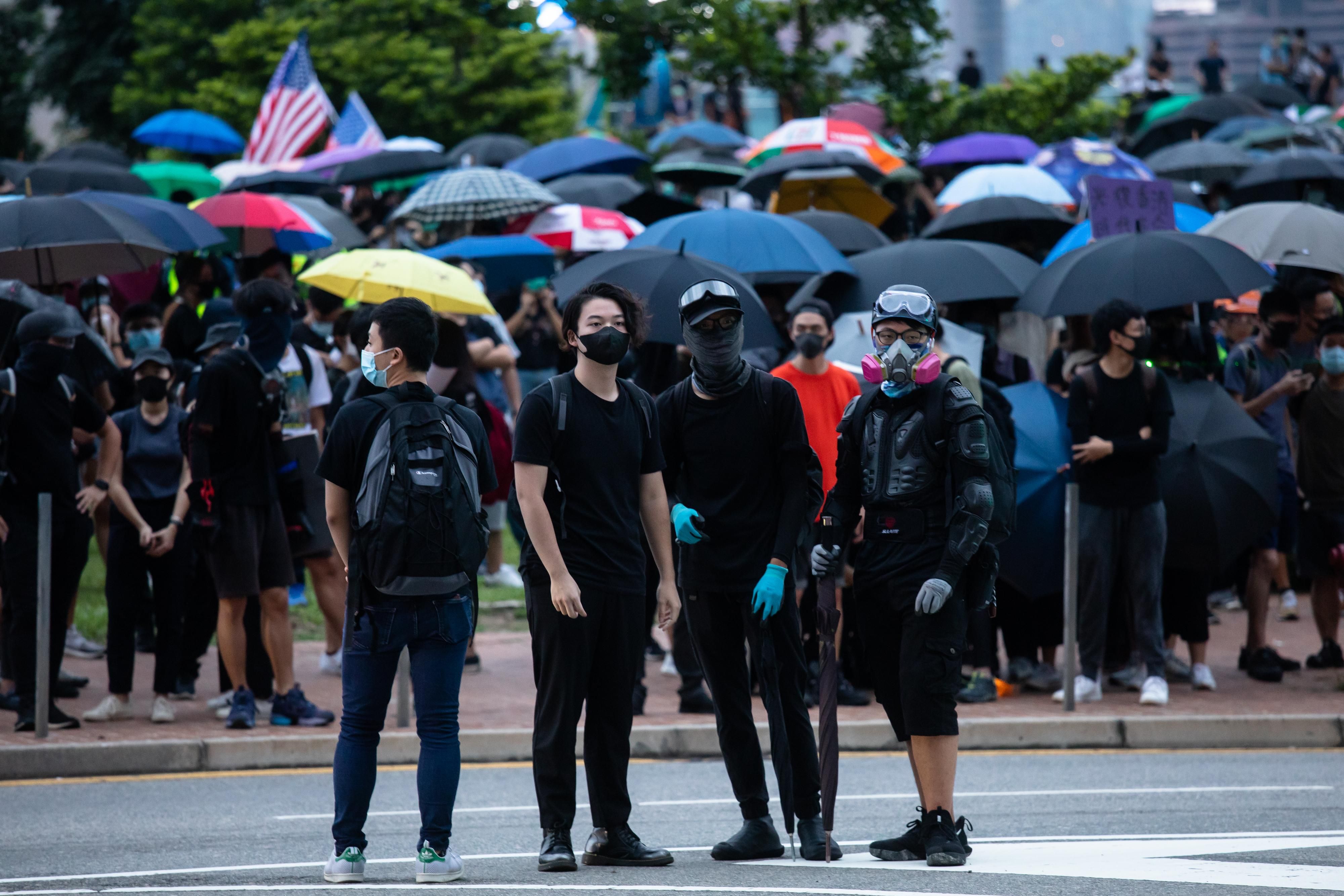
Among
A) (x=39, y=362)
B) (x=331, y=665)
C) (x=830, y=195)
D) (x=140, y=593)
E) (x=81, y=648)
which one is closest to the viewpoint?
(x=39, y=362)

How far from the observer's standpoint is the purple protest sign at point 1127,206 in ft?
38.4

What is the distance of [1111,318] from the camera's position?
9.52m

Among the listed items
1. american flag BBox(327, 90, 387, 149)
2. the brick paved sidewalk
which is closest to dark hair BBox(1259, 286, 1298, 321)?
the brick paved sidewalk

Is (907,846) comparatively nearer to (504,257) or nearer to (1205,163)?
(504,257)

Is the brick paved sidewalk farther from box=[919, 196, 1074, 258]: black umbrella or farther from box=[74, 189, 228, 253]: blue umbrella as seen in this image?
box=[919, 196, 1074, 258]: black umbrella

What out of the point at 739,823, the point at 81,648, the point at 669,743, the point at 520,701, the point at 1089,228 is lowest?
the point at 81,648

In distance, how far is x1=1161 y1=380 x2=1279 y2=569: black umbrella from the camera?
10.0 metres

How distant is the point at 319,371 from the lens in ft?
33.6

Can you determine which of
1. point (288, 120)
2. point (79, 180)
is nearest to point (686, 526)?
point (79, 180)

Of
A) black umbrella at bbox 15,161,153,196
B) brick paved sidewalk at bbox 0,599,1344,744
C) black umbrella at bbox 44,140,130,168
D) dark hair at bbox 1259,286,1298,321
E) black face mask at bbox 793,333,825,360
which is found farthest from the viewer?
black umbrella at bbox 44,140,130,168

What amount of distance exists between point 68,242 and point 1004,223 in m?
7.88

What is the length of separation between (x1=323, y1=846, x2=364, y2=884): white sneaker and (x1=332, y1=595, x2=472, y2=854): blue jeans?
3 cm

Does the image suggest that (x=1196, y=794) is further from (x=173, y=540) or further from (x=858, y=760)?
(x=173, y=540)

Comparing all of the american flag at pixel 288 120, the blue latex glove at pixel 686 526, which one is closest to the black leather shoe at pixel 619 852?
the blue latex glove at pixel 686 526
